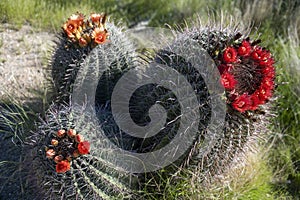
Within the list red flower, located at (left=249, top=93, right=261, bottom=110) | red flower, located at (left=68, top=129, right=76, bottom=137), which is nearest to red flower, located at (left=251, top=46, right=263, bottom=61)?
red flower, located at (left=249, top=93, right=261, bottom=110)

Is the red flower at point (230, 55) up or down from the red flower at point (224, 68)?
up

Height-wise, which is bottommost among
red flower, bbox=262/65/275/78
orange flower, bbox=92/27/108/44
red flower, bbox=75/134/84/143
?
red flower, bbox=75/134/84/143

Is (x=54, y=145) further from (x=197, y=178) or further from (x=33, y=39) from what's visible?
(x=33, y=39)

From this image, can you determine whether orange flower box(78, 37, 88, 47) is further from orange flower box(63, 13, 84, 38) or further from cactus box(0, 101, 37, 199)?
cactus box(0, 101, 37, 199)

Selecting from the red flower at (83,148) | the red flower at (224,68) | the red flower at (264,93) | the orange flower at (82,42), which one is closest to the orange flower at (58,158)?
the red flower at (83,148)

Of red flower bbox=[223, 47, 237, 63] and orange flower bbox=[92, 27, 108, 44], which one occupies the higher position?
red flower bbox=[223, 47, 237, 63]

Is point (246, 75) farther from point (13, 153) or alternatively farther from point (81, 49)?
point (13, 153)

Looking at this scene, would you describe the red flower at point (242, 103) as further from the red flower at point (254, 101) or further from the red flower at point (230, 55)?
the red flower at point (230, 55)
